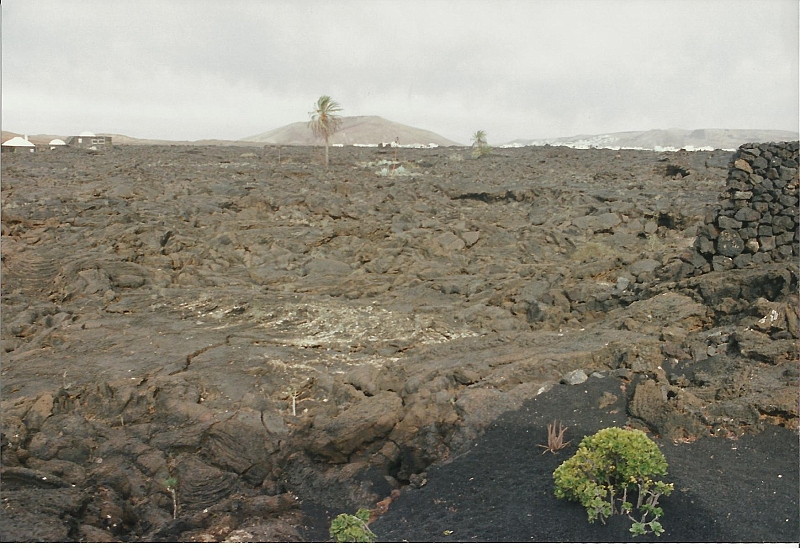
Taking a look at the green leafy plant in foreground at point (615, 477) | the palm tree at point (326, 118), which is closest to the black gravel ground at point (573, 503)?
the green leafy plant in foreground at point (615, 477)

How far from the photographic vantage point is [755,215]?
9570mm

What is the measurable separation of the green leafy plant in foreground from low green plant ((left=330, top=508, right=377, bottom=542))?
4.73 feet

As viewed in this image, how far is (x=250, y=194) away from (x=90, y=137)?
36685 millimetres

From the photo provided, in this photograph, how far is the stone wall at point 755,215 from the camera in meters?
9.47

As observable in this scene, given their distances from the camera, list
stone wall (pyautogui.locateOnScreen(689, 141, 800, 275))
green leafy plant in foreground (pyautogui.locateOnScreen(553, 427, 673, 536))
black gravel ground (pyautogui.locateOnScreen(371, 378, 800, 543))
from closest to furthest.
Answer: black gravel ground (pyautogui.locateOnScreen(371, 378, 800, 543)) < green leafy plant in foreground (pyautogui.locateOnScreen(553, 427, 673, 536)) < stone wall (pyautogui.locateOnScreen(689, 141, 800, 275))

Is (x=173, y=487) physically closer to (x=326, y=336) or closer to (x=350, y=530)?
(x=350, y=530)

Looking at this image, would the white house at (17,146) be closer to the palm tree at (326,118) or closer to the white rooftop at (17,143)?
the white rooftop at (17,143)

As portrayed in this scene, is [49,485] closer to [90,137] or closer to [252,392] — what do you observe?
[252,392]

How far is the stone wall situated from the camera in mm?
9473

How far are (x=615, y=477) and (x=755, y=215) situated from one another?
22.2ft

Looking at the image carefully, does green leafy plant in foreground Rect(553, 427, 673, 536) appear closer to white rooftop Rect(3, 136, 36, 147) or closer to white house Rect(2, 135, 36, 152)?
white house Rect(2, 135, 36, 152)

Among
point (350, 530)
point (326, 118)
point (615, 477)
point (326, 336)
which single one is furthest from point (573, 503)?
point (326, 118)

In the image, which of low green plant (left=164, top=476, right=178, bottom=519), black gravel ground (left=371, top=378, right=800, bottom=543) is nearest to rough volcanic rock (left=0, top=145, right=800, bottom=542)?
low green plant (left=164, top=476, right=178, bottom=519)

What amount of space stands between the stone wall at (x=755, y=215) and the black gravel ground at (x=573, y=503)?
200 inches
